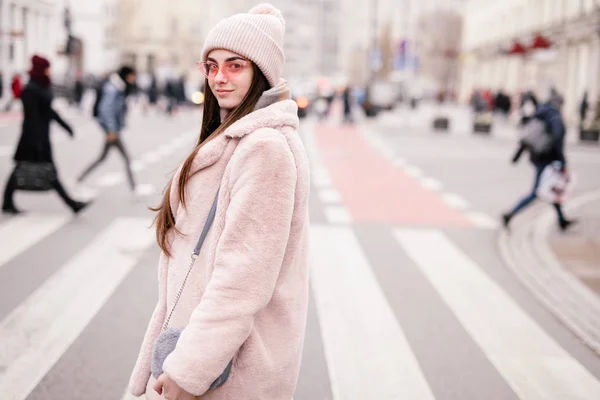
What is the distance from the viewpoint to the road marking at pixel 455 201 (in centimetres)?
1167

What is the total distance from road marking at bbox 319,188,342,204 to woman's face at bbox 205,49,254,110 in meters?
9.28

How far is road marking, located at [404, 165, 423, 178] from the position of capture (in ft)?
50.7

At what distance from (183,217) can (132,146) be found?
57.3 ft

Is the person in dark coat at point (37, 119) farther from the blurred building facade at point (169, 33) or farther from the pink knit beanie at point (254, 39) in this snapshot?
the blurred building facade at point (169, 33)

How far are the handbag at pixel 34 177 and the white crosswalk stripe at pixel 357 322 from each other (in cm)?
63

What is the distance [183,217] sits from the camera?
2301 mm

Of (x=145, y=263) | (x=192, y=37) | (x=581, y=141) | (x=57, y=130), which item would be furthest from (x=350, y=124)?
(x=192, y=37)

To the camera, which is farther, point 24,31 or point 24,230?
point 24,31

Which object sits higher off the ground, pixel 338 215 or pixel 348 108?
pixel 348 108

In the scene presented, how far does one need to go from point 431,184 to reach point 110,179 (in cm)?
553

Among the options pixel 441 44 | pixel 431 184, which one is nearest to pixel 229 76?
pixel 431 184

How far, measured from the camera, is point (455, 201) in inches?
479

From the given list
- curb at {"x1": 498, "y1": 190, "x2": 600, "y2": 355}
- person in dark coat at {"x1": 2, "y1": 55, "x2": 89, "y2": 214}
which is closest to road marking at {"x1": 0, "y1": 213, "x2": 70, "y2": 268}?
person in dark coat at {"x1": 2, "y1": 55, "x2": 89, "y2": 214}

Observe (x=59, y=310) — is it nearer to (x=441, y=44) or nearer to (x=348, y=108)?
(x=348, y=108)
